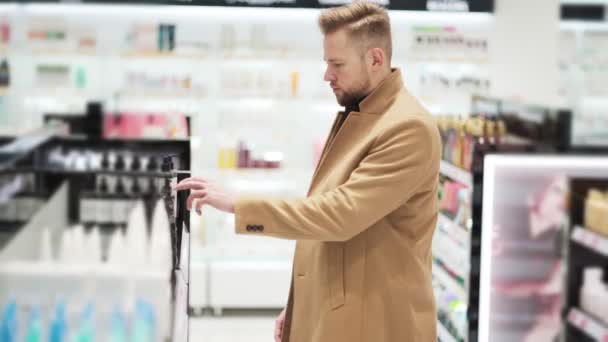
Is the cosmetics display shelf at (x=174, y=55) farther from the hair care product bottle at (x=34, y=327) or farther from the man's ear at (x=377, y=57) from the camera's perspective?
the hair care product bottle at (x=34, y=327)

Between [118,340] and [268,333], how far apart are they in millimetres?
4420

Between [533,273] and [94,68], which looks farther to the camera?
[94,68]

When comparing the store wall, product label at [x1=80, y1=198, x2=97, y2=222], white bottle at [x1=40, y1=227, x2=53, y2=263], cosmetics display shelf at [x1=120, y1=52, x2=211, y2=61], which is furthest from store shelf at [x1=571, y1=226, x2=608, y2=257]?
cosmetics display shelf at [x1=120, y1=52, x2=211, y2=61]

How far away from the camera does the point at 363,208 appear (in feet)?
7.18

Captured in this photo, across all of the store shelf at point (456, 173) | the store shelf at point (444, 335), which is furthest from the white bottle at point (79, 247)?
the store shelf at point (444, 335)

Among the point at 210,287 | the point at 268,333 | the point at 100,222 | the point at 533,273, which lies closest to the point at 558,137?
the point at 533,273

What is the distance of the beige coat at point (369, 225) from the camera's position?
86.5 inches

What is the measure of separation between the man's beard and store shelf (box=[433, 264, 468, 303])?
1717 millimetres

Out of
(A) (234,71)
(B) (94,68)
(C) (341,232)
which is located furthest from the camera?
(B) (94,68)

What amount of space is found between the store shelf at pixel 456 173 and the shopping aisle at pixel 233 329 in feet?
6.97

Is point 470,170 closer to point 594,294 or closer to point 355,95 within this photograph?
point 594,294

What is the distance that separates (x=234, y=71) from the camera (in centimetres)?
707

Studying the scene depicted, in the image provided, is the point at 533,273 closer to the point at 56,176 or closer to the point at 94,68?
the point at 56,176

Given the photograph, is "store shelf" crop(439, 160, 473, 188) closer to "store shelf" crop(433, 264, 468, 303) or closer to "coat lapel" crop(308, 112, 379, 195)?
"store shelf" crop(433, 264, 468, 303)
